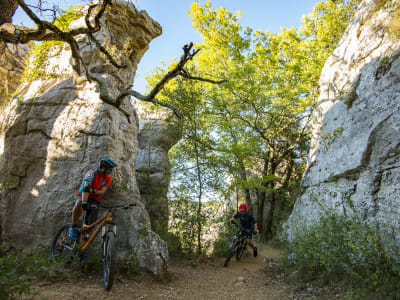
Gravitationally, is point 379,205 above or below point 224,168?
below

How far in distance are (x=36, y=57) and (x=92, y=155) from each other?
3.92 m

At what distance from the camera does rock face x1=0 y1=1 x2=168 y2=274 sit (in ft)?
18.8

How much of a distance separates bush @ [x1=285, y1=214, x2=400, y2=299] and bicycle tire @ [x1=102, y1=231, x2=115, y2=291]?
3.64 metres

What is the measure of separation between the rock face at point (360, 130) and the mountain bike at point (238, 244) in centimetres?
155

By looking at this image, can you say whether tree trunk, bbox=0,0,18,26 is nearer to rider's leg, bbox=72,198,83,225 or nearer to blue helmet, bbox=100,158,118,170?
blue helmet, bbox=100,158,118,170

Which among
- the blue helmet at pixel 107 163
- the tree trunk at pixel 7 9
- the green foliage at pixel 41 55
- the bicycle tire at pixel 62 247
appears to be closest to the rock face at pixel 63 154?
→ the green foliage at pixel 41 55

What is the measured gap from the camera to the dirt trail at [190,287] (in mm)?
4188

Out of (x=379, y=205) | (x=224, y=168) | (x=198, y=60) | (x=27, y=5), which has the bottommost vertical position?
(x=379, y=205)

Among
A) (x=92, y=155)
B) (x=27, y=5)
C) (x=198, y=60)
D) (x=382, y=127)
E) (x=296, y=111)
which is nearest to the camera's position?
(x=27, y=5)

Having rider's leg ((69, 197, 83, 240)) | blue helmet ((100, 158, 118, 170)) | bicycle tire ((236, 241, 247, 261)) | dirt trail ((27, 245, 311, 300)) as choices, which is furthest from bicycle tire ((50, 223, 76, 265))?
bicycle tire ((236, 241, 247, 261))

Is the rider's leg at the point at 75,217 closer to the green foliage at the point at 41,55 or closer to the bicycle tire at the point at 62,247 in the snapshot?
the bicycle tire at the point at 62,247

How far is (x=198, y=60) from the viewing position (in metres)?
13.8

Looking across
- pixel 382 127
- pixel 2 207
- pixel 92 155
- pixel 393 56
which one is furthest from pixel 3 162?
pixel 393 56

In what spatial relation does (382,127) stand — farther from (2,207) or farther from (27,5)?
(2,207)
